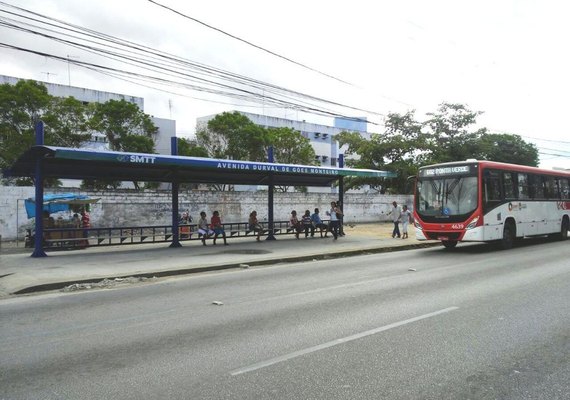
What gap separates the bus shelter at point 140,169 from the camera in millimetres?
13598

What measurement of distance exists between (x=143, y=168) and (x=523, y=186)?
1386cm

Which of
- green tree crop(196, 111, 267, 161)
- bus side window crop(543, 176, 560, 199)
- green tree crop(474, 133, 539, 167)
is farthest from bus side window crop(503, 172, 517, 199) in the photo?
green tree crop(474, 133, 539, 167)

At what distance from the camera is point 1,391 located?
4.13m

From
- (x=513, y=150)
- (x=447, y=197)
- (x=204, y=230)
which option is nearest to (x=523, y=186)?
(x=447, y=197)

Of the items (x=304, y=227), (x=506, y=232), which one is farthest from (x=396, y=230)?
(x=506, y=232)

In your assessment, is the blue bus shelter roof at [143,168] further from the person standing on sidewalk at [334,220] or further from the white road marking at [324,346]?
the white road marking at [324,346]

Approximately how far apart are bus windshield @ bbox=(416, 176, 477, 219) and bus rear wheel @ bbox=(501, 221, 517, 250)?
86.2 inches

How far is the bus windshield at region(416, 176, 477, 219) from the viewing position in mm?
15430

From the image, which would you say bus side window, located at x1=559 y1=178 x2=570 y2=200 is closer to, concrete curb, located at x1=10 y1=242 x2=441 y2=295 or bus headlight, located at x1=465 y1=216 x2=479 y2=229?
concrete curb, located at x1=10 y1=242 x2=441 y2=295

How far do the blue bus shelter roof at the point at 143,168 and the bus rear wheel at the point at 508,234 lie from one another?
620cm

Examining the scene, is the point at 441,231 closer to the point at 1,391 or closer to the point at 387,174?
the point at 387,174

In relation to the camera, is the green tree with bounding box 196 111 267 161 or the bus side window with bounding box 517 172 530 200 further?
the green tree with bounding box 196 111 267 161

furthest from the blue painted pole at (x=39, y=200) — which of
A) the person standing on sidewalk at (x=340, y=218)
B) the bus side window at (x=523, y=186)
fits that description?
the bus side window at (x=523, y=186)

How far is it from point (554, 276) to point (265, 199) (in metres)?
19.4
